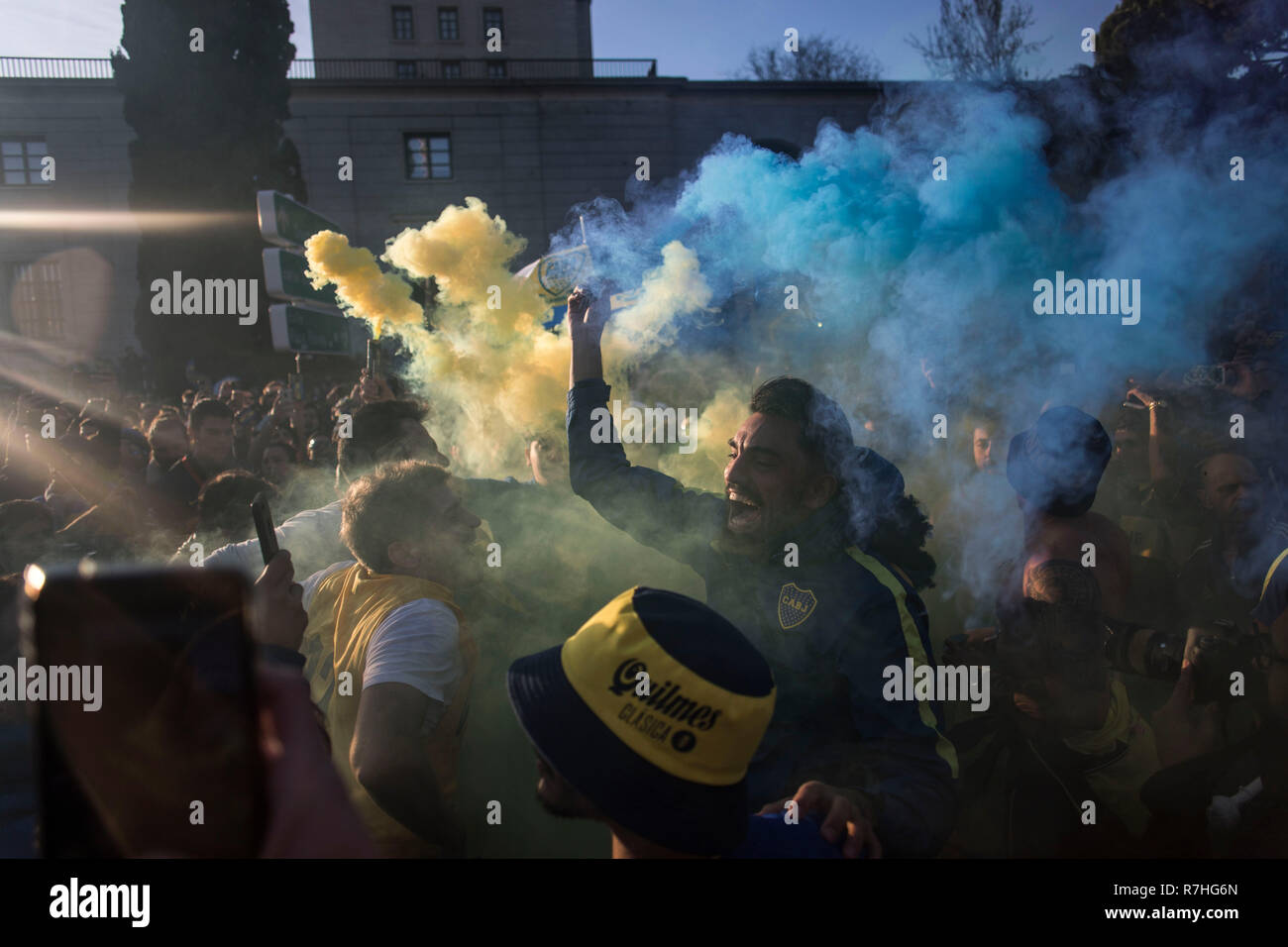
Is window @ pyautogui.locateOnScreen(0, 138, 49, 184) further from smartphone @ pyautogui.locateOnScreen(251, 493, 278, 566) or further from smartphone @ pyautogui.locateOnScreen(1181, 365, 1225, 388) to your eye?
smartphone @ pyautogui.locateOnScreen(1181, 365, 1225, 388)

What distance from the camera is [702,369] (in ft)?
14.4

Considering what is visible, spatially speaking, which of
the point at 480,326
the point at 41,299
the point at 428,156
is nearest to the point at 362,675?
the point at 480,326

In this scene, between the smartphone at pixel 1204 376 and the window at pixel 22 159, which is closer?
the smartphone at pixel 1204 376

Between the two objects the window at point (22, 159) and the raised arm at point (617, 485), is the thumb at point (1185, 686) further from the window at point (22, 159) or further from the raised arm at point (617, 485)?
Answer: the window at point (22, 159)

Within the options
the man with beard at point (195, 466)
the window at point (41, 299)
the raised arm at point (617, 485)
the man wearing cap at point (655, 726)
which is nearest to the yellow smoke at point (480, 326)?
the man with beard at point (195, 466)

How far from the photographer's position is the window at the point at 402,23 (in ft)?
87.3

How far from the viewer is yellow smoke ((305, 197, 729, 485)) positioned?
442 cm

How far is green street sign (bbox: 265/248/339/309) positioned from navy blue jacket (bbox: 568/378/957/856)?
128 inches

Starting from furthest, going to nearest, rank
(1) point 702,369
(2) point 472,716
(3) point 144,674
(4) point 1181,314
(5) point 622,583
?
(1) point 702,369, (4) point 1181,314, (5) point 622,583, (2) point 472,716, (3) point 144,674

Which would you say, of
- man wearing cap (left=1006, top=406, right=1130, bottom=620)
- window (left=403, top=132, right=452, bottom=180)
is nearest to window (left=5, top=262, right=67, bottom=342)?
window (left=403, top=132, right=452, bottom=180)
